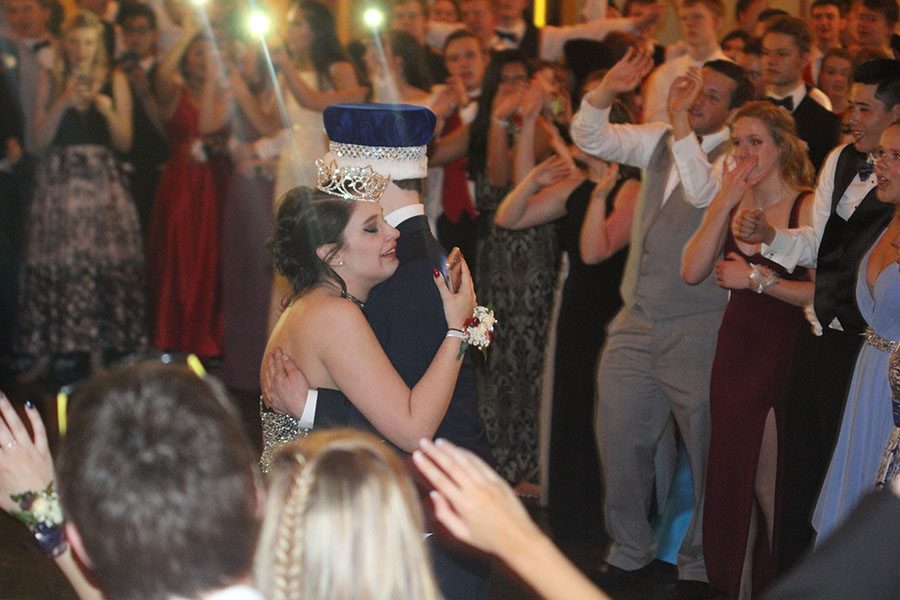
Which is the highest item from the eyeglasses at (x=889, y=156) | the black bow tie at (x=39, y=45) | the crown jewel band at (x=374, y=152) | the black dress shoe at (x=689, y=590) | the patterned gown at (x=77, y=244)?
the crown jewel band at (x=374, y=152)

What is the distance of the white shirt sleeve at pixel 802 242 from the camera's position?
373 cm

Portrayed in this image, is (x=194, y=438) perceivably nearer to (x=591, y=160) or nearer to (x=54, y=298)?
(x=591, y=160)

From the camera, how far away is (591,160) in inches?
187

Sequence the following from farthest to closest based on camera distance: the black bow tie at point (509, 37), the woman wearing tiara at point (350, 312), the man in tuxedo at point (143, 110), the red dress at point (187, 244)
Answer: the black bow tie at point (509, 37), the red dress at point (187, 244), the man in tuxedo at point (143, 110), the woman wearing tiara at point (350, 312)

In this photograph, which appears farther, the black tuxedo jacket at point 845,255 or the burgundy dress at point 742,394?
the burgundy dress at point 742,394

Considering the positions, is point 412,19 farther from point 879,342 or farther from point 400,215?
point 400,215

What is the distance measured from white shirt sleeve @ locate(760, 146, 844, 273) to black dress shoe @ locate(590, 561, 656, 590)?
3.96ft

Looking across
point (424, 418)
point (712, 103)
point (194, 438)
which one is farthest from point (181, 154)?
point (194, 438)

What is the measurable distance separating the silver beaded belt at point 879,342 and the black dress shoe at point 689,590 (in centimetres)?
111

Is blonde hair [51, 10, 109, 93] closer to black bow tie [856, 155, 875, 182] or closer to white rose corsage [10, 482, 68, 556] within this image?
black bow tie [856, 155, 875, 182]

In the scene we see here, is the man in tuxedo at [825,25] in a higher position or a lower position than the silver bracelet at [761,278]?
higher

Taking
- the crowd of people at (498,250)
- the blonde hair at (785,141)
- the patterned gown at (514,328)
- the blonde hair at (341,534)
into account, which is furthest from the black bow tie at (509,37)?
the blonde hair at (341,534)

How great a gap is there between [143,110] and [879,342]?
15.6 feet

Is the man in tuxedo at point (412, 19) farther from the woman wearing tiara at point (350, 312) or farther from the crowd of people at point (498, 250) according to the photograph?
the woman wearing tiara at point (350, 312)
